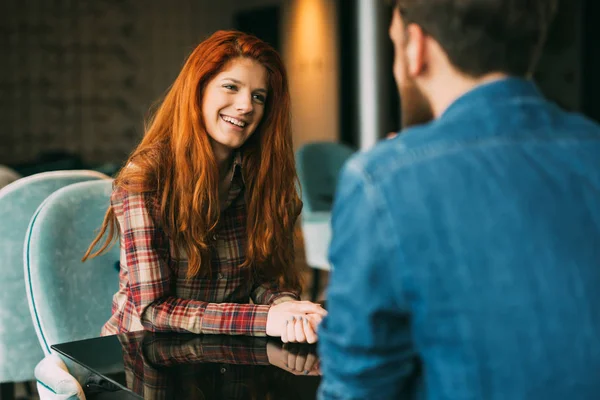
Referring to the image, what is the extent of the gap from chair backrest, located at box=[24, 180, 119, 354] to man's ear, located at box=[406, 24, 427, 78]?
1052 mm

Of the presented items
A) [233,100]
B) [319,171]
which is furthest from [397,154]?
[319,171]

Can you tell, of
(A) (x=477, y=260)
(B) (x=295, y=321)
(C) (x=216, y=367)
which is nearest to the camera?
(A) (x=477, y=260)

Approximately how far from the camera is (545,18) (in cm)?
65

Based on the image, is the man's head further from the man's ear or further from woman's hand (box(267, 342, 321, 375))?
woman's hand (box(267, 342, 321, 375))

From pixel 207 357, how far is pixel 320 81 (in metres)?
6.30

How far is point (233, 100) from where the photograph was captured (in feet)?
5.02

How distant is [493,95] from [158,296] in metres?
0.87

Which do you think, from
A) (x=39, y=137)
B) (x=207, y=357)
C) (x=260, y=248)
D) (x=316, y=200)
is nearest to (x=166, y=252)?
(x=260, y=248)

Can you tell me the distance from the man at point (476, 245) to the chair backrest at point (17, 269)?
127cm

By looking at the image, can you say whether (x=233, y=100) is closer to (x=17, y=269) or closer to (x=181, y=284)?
(x=181, y=284)

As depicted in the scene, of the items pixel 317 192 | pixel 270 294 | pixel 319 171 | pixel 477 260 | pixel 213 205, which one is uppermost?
pixel 477 260

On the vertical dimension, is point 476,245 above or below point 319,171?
above

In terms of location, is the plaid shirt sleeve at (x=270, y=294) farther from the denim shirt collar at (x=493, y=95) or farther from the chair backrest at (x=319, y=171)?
the chair backrest at (x=319, y=171)

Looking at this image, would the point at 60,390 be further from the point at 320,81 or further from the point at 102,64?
the point at 102,64
